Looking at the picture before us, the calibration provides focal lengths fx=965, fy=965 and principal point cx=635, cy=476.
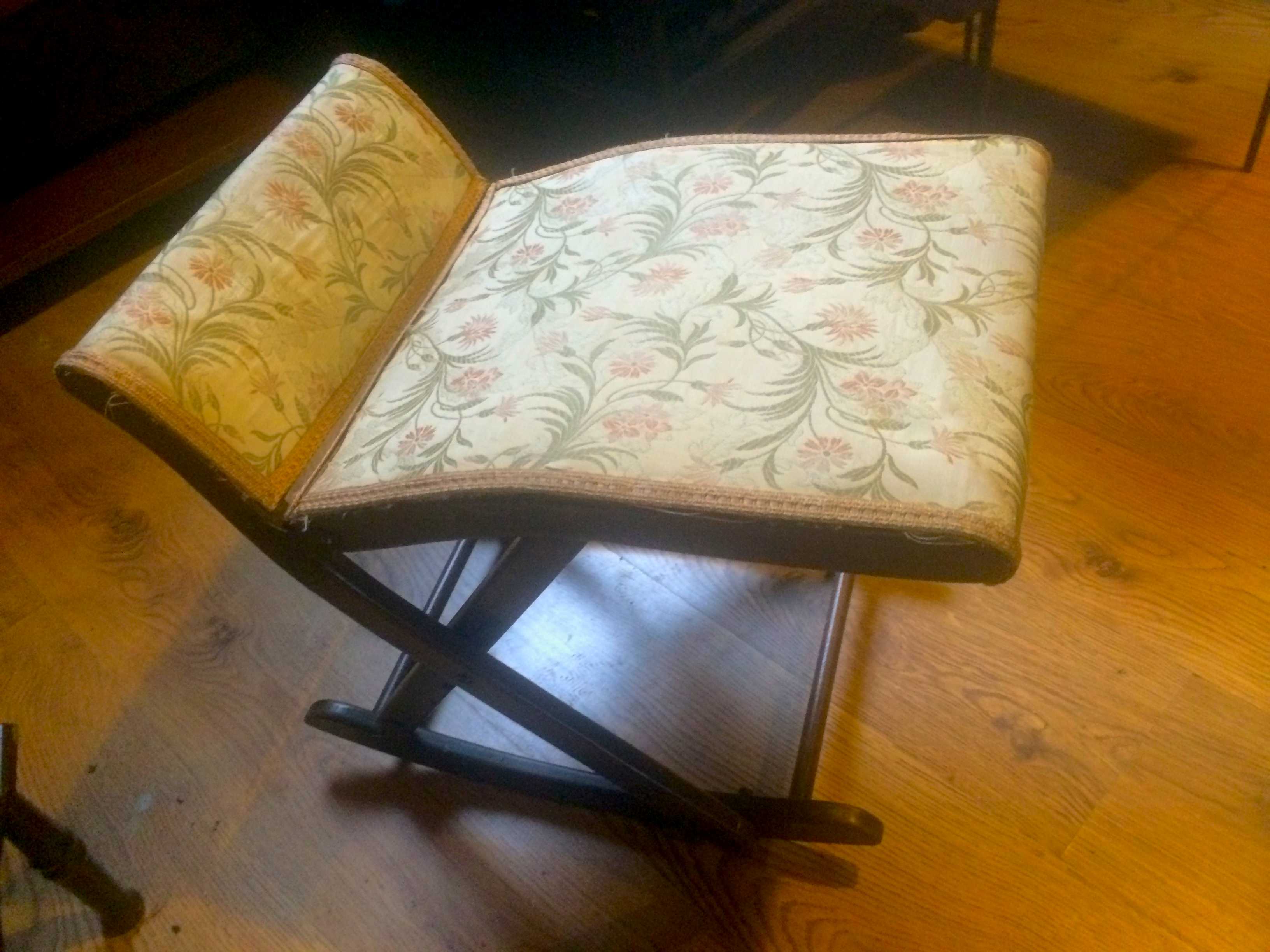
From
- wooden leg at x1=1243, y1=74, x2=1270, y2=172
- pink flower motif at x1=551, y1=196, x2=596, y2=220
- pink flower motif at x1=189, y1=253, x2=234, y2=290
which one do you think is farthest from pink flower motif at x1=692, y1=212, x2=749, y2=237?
wooden leg at x1=1243, y1=74, x2=1270, y2=172

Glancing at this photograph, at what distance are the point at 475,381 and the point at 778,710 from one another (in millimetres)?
495

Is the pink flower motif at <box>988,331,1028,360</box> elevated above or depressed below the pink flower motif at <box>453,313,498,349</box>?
above

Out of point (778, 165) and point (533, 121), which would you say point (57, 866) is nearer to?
point (778, 165)

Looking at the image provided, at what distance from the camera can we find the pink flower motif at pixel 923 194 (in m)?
0.72

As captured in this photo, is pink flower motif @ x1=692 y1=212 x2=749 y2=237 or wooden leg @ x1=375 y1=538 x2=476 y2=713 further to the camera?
wooden leg @ x1=375 y1=538 x2=476 y2=713

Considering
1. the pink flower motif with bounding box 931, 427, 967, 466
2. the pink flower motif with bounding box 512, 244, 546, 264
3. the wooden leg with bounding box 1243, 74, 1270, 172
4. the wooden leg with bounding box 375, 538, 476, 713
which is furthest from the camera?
the wooden leg with bounding box 1243, 74, 1270, 172

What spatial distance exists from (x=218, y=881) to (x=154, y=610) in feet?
1.20

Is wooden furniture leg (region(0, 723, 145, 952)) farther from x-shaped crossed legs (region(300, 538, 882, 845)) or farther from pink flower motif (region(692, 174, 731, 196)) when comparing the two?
pink flower motif (region(692, 174, 731, 196))

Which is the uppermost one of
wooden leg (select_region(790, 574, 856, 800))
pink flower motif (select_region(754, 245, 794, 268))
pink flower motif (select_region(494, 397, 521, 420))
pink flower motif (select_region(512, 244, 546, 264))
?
pink flower motif (select_region(754, 245, 794, 268))

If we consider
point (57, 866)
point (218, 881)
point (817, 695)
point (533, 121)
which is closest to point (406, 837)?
point (218, 881)

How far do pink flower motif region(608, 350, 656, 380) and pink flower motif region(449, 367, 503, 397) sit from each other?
8cm

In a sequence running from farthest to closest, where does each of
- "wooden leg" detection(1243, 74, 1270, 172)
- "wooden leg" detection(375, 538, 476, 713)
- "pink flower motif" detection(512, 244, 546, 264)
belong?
"wooden leg" detection(1243, 74, 1270, 172)
"wooden leg" detection(375, 538, 476, 713)
"pink flower motif" detection(512, 244, 546, 264)

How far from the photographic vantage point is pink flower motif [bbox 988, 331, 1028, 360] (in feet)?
2.06

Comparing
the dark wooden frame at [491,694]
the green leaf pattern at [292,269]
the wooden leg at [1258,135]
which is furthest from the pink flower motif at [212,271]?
the wooden leg at [1258,135]
